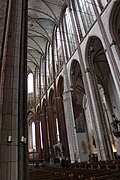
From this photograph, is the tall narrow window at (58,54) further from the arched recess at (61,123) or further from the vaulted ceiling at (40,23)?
the arched recess at (61,123)

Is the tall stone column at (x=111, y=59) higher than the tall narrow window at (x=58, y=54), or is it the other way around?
the tall narrow window at (x=58, y=54)

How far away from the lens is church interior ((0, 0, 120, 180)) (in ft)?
13.9

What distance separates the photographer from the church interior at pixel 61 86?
13.9ft

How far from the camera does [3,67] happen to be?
477 centimetres

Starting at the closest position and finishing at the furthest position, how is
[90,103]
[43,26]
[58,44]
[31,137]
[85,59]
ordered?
[90,103]
[85,59]
[58,44]
[43,26]
[31,137]

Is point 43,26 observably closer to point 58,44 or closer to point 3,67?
point 58,44

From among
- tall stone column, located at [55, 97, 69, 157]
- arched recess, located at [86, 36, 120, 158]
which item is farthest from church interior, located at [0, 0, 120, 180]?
tall stone column, located at [55, 97, 69, 157]

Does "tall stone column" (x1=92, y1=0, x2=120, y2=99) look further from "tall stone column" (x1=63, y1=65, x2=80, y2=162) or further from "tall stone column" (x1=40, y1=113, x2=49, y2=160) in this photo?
"tall stone column" (x1=40, y1=113, x2=49, y2=160)

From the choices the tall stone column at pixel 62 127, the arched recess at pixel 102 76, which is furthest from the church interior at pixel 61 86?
the tall stone column at pixel 62 127

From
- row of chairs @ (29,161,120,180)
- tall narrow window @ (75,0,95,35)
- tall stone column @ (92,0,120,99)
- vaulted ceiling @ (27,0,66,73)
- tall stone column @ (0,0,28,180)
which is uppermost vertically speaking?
vaulted ceiling @ (27,0,66,73)

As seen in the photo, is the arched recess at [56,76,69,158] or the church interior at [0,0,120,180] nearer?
the church interior at [0,0,120,180]

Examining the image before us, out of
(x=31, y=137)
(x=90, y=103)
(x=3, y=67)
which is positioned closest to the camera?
(x=3, y=67)

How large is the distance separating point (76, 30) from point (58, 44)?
5.87 meters

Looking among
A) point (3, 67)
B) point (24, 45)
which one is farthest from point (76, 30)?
point (3, 67)
